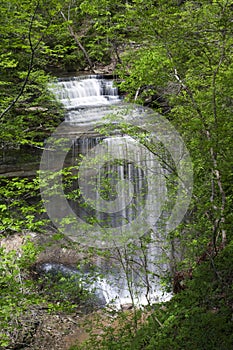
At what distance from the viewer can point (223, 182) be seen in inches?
154

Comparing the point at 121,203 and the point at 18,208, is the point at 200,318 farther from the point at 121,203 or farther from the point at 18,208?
the point at 121,203

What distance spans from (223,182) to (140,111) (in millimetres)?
2809

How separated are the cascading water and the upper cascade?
0.71m

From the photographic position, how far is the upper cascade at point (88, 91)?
11.8 metres

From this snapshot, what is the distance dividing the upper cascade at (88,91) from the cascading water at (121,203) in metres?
0.71

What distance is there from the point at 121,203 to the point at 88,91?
6997 millimetres

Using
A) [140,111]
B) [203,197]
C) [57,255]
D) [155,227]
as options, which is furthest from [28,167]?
[203,197]

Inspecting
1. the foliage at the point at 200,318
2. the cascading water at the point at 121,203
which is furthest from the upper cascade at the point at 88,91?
the foliage at the point at 200,318

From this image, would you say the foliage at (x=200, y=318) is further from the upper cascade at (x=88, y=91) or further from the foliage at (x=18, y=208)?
the upper cascade at (x=88, y=91)

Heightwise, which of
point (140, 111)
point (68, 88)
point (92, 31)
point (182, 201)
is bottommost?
point (182, 201)

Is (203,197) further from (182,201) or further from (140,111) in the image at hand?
(140,111)

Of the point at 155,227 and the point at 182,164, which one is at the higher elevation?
the point at 182,164

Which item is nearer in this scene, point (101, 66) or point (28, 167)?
point (28, 167)

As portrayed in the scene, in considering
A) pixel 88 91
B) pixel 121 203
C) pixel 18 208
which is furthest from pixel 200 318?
pixel 88 91
